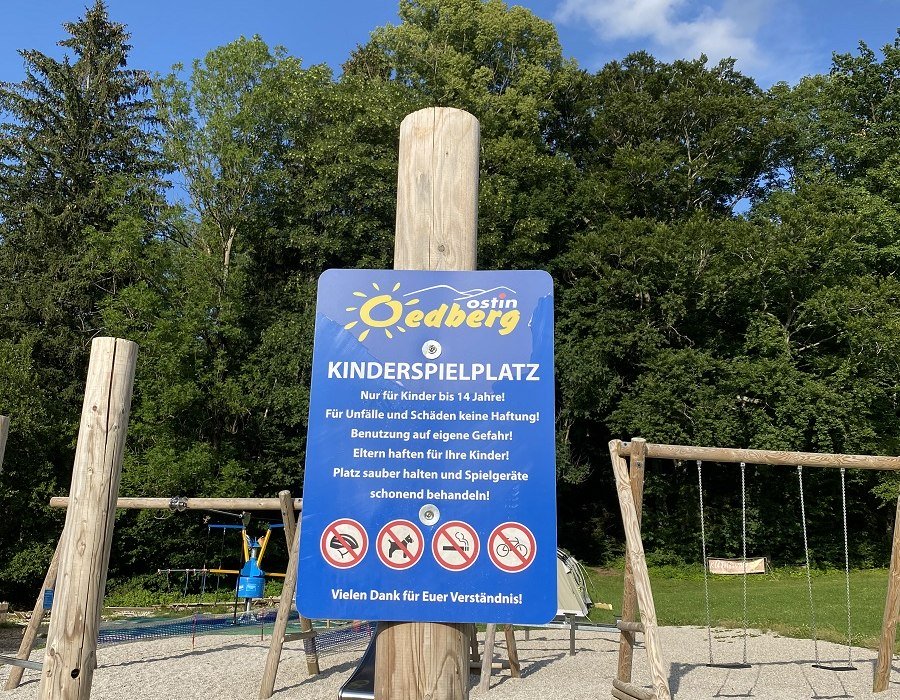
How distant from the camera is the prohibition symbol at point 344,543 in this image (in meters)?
1.93

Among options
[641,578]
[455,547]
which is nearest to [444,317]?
[455,547]

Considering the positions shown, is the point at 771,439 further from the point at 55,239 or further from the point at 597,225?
the point at 55,239

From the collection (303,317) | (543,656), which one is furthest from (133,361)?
(303,317)

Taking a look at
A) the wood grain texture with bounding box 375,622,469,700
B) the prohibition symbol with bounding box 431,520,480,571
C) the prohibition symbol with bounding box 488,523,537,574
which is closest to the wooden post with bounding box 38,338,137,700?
the wood grain texture with bounding box 375,622,469,700

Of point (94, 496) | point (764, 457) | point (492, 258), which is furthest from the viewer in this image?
point (492, 258)

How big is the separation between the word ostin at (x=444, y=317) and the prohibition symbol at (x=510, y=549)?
1.66 ft

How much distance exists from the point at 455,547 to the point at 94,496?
6.98 ft

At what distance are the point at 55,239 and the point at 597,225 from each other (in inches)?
556

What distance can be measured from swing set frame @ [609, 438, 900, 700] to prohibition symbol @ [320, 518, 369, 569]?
11.7 ft

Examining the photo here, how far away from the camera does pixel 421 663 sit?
1935 millimetres

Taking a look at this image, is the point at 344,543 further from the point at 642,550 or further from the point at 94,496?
the point at 642,550

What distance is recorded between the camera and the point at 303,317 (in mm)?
18484

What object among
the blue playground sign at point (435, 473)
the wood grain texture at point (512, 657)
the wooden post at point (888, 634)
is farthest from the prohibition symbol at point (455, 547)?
the wooden post at point (888, 634)

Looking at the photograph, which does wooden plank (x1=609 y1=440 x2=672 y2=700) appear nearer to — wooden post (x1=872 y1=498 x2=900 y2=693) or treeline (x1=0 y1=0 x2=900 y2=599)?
wooden post (x1=872 y1=498 x2=900 y2=693)
